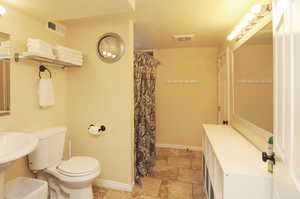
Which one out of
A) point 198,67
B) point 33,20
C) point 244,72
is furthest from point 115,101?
point 198,67

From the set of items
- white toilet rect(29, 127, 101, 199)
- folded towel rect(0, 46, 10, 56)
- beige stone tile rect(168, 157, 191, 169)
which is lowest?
beige stone tile rect(168, 157, 191, 169)

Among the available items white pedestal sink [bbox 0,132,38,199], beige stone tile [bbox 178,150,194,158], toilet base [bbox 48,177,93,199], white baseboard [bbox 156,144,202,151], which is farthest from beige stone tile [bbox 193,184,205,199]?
white pedestal sink [bbox 0,132,38,199]

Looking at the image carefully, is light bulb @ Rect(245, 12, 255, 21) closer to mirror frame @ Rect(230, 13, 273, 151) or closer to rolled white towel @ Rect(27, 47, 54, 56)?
mirror frame @ Rect(230, 13, 273, 151)

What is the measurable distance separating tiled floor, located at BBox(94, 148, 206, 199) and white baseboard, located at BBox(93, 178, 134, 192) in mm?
52

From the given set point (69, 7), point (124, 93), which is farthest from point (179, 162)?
point (69, 7)

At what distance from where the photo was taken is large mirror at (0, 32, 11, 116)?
5.00 ft

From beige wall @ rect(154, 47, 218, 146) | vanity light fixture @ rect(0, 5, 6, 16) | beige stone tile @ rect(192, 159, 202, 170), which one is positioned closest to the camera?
vanity light fixture @ rect(0, 5, 6, 16)

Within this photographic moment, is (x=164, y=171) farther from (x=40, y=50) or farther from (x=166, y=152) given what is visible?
(x=40, y=50)

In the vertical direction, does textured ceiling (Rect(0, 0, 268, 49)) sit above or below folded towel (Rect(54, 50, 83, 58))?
above

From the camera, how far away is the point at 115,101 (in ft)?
6.93

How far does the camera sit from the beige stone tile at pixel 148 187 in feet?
6.61

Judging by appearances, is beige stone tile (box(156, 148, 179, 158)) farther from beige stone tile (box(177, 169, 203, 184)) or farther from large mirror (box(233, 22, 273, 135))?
large mirror (box(233, 22, 273, 135))

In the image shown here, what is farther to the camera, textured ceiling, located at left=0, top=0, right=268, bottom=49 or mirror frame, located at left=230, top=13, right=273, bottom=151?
textured ceiling, located at left=0, top=0, right=268, bottom=49

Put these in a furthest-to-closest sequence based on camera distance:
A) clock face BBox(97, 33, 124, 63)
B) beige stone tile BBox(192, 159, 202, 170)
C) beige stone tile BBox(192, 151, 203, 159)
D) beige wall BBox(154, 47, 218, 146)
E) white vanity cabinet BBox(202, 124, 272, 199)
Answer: beige wall BBox(154, 47, 218, 146) → beige stone tile BBox(192, 151, 203, 159) → beige stone tile BBox(192, 159, 202, 170) → clock face BBox(97, 33, 124, 63) → white vanity cabinet BBox(202, 124, 272, 199)
